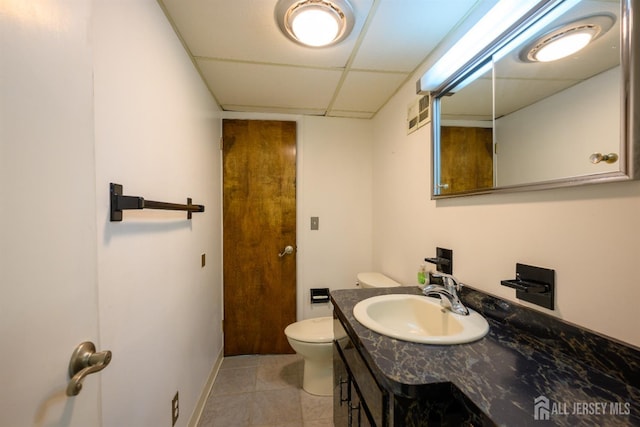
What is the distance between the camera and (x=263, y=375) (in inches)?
76.8

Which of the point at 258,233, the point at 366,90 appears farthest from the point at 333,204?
the point at 366,90

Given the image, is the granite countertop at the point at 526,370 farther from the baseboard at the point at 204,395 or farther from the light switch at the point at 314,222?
the light switch at the point at 314,222

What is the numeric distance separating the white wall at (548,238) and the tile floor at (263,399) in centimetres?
108

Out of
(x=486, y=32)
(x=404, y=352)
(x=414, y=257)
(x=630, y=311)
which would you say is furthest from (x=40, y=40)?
(x=414, y=257)

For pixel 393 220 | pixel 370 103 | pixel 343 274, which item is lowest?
pixel 343 274

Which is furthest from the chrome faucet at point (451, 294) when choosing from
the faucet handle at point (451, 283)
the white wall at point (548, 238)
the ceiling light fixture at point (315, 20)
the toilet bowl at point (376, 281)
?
the ceiling light fixture at point (315, 20)

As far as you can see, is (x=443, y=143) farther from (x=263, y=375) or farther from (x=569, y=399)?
(x=263, y=375)

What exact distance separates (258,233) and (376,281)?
1.10 metres

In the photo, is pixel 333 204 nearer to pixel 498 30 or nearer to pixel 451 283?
pixel 451 283

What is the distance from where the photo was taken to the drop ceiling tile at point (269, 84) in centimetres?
154

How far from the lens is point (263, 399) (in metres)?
1.70

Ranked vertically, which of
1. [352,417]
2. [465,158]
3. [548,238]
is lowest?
[352,417]

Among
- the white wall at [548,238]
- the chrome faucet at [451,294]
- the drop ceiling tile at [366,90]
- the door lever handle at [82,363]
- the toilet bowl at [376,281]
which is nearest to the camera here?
the door lever handle at [82,363]

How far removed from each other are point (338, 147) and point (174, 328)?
188cm
